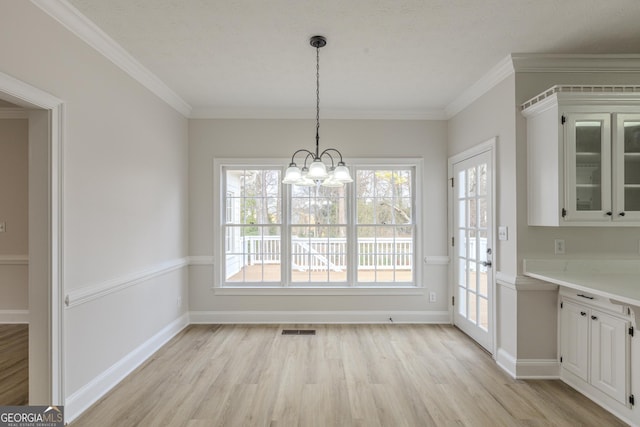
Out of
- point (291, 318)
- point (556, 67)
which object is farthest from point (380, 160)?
point (291, 318)

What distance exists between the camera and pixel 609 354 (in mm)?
2412

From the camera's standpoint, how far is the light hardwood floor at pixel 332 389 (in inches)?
92.2

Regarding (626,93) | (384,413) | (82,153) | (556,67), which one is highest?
(556,67)

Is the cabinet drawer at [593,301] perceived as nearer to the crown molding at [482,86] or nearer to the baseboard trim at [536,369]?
the baseboard trim at [536,369]

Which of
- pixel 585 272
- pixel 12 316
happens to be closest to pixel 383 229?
pixel 585 272

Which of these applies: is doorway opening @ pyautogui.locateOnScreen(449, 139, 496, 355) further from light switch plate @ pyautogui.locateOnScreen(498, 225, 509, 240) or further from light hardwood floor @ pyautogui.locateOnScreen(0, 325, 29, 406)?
light hardwood floor @ pyautogui.locateOnScreen(0, 325, 29, 406)

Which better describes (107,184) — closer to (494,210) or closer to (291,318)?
(291,318)

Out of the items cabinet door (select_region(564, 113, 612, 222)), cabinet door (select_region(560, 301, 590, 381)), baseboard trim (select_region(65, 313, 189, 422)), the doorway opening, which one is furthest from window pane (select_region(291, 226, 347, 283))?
cabinet door (select_region(564, 113, 612, 222))

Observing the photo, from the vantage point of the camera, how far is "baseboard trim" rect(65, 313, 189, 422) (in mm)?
2355

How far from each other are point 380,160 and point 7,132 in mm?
4872

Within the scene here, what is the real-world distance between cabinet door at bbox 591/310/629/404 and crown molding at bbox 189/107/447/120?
9.47ft

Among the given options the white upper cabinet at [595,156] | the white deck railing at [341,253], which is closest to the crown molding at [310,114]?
the white deck railing at [341,253]

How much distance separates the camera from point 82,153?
2.44 metres

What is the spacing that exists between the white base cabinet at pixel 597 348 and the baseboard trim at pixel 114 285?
3.86 meters
